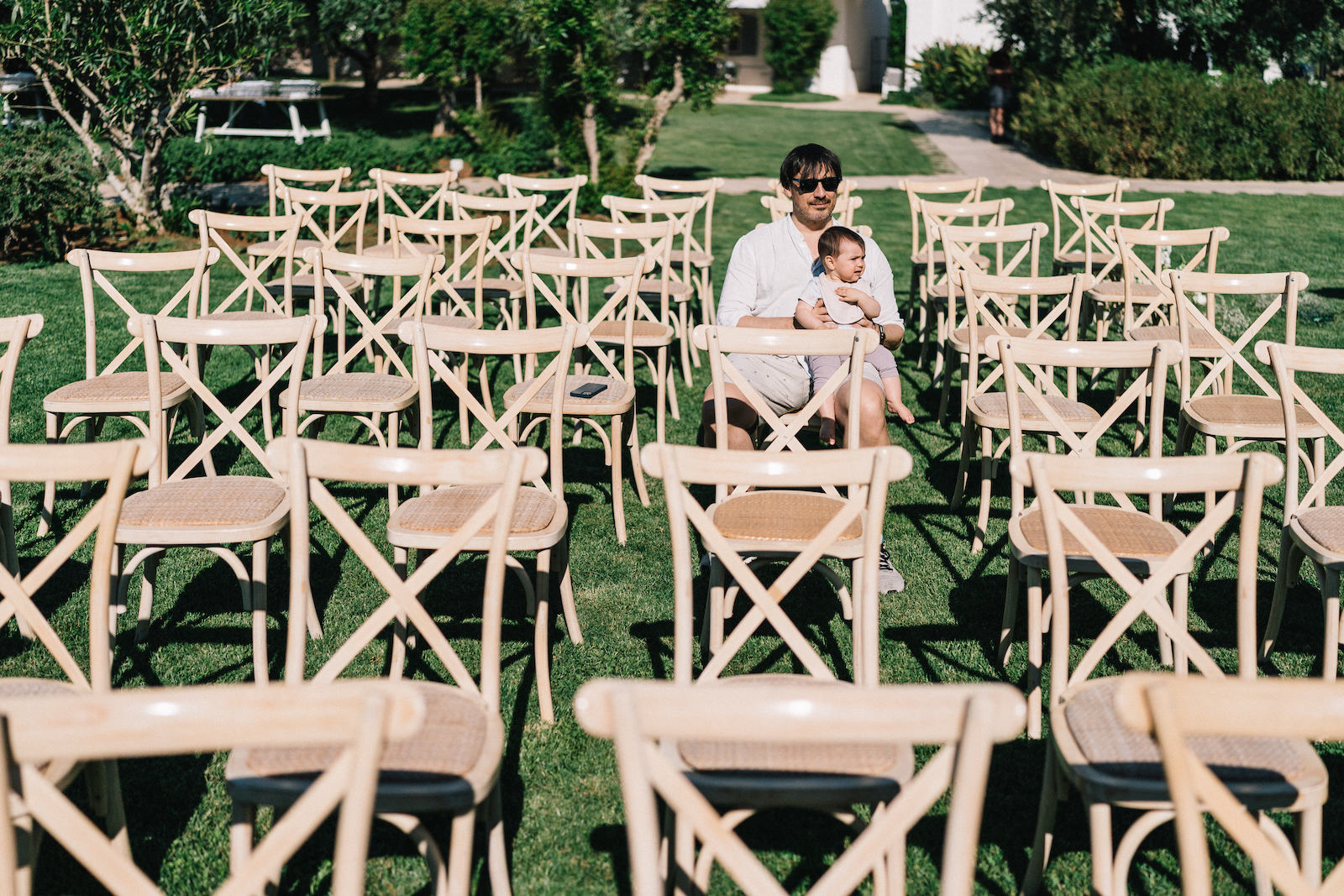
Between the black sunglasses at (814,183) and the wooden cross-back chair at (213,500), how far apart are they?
6.77 ft

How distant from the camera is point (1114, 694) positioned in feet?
7.06

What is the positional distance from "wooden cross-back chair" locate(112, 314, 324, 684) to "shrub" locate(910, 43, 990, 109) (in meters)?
26.4

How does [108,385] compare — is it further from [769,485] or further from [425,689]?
[769,485]

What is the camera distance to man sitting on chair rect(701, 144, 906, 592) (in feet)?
15.0

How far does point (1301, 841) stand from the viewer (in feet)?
7.83

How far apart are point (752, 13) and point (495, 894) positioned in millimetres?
37968

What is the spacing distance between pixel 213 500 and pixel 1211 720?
2990mm

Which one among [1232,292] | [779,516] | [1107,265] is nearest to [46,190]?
[1107,265]

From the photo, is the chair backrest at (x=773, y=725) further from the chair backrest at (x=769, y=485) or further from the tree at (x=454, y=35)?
the tree at (x=454, y=35)

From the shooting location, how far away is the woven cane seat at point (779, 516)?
3391 mm

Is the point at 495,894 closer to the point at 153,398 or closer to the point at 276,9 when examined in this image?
the point at 153,398

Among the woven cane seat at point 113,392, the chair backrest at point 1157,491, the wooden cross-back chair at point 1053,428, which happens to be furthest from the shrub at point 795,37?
the chair backrest at point 1157,491

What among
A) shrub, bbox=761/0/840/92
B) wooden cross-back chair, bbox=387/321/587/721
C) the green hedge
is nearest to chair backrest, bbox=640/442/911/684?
wooden cross-back chair, bbox=387/321/587/721

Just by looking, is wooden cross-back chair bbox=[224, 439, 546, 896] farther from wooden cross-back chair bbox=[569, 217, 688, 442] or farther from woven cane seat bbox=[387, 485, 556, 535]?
wooden cross-back chair bbox=[569, 217, 688, 442]
